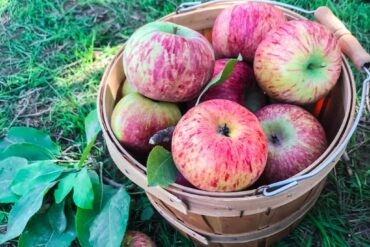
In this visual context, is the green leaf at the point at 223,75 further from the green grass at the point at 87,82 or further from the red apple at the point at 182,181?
the green grass at the point at 87,82

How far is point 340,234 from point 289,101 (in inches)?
22.0

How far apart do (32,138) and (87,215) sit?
1.66 feet

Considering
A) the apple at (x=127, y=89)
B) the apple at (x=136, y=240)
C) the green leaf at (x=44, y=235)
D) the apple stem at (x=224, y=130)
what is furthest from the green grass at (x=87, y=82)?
the apple stem at (x=224, y=130)

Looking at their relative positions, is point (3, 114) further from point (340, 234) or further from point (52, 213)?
point (340, 234)

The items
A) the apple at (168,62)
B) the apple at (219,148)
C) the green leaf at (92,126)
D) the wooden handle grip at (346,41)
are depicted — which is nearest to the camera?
the apple at (219,148)

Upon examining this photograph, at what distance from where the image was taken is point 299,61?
1305mm

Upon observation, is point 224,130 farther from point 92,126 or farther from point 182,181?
point 92,126

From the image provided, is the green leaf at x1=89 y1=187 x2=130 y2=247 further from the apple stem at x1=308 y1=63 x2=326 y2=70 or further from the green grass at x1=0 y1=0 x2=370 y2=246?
the apple stem at x1=308 y1=63 x2=326 y2=70

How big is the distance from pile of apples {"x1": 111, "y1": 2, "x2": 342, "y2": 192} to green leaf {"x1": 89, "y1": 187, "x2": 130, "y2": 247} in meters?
0.24

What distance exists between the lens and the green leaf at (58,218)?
1592 millimetres

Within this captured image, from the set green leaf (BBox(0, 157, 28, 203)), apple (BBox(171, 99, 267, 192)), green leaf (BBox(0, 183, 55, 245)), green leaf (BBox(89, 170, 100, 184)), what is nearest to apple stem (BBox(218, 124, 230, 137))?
apple (BBox(171, 99, 267, 192))

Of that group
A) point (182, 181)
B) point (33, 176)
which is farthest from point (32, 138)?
point (182, 181)

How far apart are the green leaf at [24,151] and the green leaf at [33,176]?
97 mm

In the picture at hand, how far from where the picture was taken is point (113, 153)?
4.35 feet
